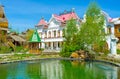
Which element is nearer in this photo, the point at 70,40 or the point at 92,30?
the point at 92,30

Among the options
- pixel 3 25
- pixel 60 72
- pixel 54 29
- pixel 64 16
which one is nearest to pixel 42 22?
pixel 54 29

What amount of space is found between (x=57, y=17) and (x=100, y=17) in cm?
1744

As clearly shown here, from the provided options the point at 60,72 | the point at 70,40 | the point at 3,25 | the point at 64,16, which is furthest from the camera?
the point at 64,16

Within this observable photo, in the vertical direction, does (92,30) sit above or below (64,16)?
below

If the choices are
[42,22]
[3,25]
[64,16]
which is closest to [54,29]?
[64,16]

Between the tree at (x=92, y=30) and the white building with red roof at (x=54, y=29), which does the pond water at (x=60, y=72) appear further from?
the white building with red roof at (x=54, y=29)

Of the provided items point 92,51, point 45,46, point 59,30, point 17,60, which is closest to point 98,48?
point 92,51

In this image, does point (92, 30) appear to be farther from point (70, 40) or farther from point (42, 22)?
point (42, 22)

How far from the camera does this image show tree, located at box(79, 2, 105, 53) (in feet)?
128

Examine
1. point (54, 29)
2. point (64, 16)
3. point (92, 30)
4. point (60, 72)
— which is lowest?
point (60, 72)

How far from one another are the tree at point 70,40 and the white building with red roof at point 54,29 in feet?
32.5

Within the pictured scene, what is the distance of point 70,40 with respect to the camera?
44.3 m

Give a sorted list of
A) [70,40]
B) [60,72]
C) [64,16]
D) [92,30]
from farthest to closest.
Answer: [64,16]
[70,40]
[92,30]
[60,72]

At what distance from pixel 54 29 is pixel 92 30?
19.8m
